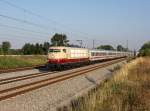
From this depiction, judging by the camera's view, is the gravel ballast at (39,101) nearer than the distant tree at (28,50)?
Yes

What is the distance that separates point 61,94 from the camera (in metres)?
15.4

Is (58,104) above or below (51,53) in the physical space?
below

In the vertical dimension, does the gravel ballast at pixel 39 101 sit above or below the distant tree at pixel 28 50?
below

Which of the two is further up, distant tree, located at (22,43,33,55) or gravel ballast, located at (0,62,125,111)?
distant tree, located at (22,43,33,55)

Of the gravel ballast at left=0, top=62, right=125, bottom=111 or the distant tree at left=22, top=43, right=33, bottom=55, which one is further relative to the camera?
the distant tree at left=22, top=43, right=33, bottom=55

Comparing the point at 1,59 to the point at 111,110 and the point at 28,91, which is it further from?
the point at 111,110

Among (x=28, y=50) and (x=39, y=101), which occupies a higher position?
(x=28, y=50)

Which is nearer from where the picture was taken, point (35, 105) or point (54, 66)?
point (35, 105)

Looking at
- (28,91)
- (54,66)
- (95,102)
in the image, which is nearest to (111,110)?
(95,102)

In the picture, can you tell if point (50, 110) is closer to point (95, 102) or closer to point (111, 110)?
point (95, 102)

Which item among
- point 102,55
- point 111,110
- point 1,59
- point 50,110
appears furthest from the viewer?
point 102,55

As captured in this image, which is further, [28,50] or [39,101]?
[28,50]

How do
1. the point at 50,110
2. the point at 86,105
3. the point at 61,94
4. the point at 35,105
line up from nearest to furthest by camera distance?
the point at 86,105
the point at 50,110
the point at 35,105
the point at 61,94

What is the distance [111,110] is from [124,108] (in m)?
0.53
